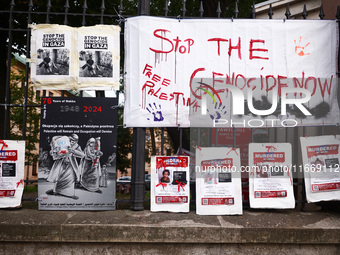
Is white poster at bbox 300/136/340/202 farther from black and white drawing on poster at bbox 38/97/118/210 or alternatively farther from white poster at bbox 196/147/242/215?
black and white drawing on poster at bbox 38/97/118/210

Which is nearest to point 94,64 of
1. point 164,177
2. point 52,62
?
point 52,62

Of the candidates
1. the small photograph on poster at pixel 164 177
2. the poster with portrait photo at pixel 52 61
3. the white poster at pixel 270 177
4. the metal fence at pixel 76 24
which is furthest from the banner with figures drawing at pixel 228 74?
the poster with portrait photo at pixel 52 61

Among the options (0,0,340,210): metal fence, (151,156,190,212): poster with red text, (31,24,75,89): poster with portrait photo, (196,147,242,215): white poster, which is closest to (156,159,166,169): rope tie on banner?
(151,156,190,212): poster with red text

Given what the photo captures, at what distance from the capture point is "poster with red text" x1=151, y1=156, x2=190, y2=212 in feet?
12.0

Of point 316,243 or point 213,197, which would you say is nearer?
point 316,243

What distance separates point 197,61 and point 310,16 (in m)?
4.14

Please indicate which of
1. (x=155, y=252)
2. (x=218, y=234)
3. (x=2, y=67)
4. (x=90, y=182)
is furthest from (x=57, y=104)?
(x=2, y=67)

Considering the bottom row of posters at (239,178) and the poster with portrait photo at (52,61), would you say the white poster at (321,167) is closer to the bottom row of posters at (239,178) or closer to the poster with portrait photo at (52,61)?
the bottom row of posters at (239,178)

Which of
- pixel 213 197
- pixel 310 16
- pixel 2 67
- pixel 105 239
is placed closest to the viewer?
pixel 105 239

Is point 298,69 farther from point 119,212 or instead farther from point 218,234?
point 119,212

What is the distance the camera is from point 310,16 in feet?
22.0

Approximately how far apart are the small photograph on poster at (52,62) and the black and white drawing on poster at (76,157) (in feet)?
1.20

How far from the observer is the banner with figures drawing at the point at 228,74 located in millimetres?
3801

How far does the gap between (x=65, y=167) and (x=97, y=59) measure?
4.27 ft
